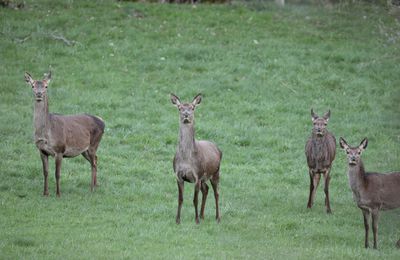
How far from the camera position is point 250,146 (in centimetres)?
2041

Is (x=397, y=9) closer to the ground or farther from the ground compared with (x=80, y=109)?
farther from the ground

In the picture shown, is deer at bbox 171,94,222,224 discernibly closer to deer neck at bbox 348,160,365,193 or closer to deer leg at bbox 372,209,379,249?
deer neck at bbox 348,160,365,193

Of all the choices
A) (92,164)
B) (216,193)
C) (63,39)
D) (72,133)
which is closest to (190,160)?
(216,193)

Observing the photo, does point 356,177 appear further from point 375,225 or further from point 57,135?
point 57,135

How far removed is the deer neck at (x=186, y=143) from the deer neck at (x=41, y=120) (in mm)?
2840

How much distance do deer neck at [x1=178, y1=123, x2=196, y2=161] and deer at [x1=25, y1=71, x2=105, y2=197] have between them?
2621 millimetres

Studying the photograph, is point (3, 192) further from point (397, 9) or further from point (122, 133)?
point (397, 9)

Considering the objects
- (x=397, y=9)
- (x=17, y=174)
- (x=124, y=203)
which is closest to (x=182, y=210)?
(x=124, y=203)

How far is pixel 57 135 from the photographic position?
52.2 ft

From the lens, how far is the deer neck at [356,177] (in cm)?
1369

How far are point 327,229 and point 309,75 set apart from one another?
36.1 feet

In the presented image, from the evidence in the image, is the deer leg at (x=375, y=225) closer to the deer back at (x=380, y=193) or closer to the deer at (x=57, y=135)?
the deer back at (x=380, y=193)

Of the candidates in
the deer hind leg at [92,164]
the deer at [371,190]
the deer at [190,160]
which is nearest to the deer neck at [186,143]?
the deer at [190,160]

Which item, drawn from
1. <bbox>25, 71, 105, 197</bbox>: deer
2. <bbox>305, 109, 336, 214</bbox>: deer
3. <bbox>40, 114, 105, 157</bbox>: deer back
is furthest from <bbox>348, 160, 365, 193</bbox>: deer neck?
<bbox>40, 114, 105, 157</bbox>: deer back
